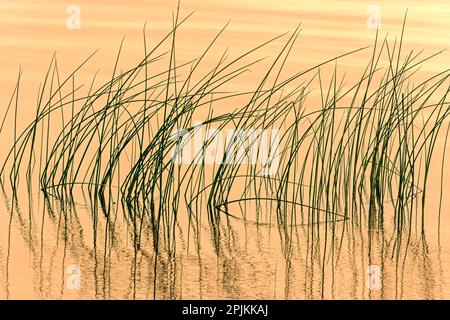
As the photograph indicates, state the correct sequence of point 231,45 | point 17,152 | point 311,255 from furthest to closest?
point 231,45 < point 17,152 < point 311,255

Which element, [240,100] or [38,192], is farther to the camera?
[240,100]

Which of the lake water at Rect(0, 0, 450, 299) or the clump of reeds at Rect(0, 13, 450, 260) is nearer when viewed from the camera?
the lake water at Rect(0, 0, 450, 299)

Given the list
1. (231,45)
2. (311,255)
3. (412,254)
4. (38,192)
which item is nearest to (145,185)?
(38,192)

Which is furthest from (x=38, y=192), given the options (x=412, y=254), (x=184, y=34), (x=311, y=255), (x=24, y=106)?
(x=184, y=34)

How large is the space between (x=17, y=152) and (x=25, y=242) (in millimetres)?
797

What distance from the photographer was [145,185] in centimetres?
443

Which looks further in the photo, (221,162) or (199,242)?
(221,162)

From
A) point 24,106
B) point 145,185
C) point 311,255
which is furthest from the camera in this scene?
point 24,106

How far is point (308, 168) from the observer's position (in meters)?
4.91

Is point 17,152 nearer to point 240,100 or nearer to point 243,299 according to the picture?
point 240,100

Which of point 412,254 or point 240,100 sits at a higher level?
point 240,100

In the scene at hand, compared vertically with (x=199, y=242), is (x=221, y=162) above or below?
above

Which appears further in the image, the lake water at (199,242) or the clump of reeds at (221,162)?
the clump of reeds at (221,162)
